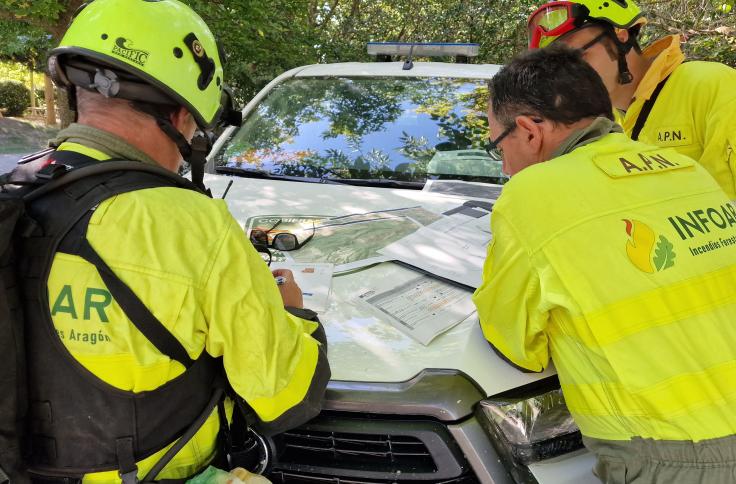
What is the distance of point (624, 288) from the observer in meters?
1.26

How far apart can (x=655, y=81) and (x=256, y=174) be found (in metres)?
1.90

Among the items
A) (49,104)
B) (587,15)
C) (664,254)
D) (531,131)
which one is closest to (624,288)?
(664,254)

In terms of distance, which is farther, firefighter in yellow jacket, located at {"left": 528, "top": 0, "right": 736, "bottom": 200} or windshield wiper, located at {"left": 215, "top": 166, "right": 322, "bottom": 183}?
windshield wiper, located at {"left": 215, "top": 166, "right": 322, "bottom": 183}

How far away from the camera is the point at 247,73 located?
23.5 feet

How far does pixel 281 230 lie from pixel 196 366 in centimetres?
117

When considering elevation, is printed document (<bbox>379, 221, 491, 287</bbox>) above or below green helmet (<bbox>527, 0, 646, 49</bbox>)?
below

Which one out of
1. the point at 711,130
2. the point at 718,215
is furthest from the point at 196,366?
the point at 711,130

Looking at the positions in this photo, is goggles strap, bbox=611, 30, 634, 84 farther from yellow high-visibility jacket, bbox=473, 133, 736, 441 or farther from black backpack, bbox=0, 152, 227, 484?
black backpack, bbox=0, 152, 227, 484

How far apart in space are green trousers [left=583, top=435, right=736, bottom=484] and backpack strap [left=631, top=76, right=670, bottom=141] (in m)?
1.55

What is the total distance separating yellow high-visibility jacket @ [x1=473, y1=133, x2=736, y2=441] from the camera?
49.4 inches

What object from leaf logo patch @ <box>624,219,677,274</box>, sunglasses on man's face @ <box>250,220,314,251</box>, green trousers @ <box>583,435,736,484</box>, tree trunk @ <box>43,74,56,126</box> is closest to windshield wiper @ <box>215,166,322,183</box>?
sunglasses on man's face @ <box>250,220,314,251</box>

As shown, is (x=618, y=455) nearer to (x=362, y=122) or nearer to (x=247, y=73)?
(x=362, y=122)

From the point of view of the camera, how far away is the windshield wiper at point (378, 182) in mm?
2861

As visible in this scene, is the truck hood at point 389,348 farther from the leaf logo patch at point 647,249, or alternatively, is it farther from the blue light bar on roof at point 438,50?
the blue light bar on roof at point 438,50
